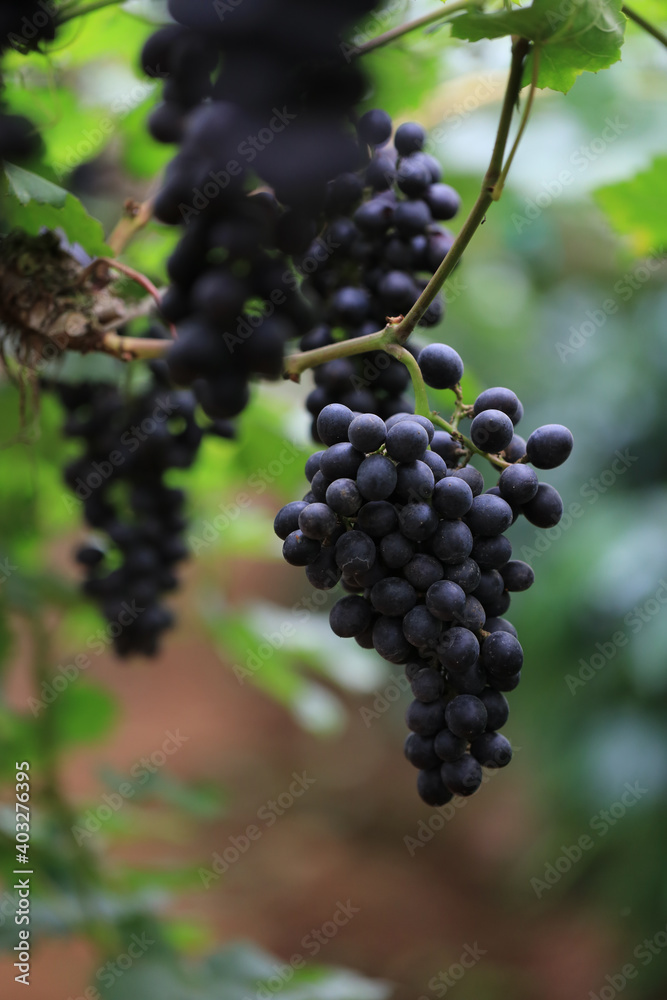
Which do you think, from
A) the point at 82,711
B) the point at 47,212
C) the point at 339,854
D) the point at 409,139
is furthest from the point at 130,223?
the point at 339,854

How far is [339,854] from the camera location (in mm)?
3781

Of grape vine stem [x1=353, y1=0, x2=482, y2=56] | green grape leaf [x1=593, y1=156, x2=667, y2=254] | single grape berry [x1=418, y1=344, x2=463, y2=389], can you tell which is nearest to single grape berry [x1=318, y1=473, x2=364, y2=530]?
single grape berry [x1=418, y1=344, x2=463, y2=389]

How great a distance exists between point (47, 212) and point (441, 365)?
31cm

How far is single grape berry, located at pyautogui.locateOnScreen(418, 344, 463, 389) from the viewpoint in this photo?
0.51 m

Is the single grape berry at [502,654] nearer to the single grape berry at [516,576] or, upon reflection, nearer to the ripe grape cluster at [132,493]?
the single grape berry at [516,576]

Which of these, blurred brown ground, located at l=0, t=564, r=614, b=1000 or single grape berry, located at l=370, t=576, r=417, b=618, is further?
blurred brown ground, located at l=0, t=564, r=614, b=1000

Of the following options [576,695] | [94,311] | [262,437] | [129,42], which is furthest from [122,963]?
[576,695]

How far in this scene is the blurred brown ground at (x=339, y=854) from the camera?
2.93 meters

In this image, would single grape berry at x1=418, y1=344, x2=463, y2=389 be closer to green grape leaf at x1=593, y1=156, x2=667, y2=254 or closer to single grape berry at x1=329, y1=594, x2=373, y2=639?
single grape berry at x1=329, y1=594, x2=373, y2=639

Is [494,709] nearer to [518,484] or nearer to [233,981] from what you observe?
[518,484]

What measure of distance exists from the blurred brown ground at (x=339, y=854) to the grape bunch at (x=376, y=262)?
1856mm

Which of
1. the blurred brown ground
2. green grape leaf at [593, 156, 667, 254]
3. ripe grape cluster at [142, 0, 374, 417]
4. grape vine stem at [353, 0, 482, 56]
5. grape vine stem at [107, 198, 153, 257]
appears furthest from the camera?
the blurred brown ground

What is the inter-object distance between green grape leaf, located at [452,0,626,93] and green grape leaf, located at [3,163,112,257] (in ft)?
0.92

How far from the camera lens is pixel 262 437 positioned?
1085mm
